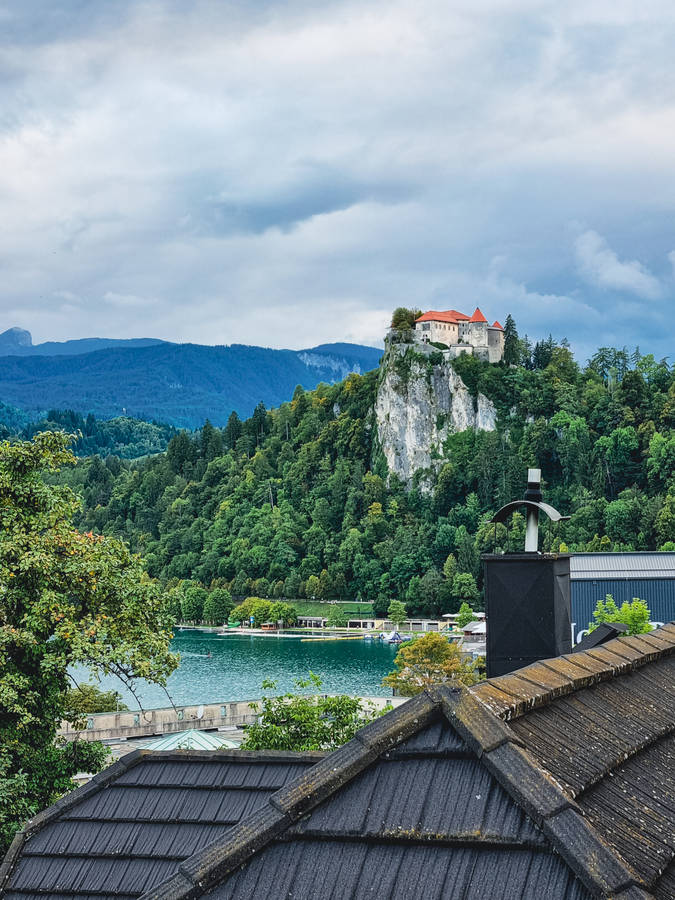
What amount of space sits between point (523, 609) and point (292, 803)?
146 inches

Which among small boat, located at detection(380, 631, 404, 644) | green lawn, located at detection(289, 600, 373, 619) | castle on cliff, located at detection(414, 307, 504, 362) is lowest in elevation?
green lawn, located at detection(289, 600, 373, 619)

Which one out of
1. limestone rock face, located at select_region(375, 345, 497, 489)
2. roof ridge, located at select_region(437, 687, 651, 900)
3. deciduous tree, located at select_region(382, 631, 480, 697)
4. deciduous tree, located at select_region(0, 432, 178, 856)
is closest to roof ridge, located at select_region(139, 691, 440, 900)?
roof ridge, located at select_region(437, 687, 651, 900)

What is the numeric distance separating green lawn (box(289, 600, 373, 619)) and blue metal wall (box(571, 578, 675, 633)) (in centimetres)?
7227

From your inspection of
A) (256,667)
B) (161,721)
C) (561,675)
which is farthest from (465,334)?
(561,675)

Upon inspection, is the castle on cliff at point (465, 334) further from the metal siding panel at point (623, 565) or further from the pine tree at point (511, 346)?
the metal siding panel at point (623, 565)

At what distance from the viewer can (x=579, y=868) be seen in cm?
258

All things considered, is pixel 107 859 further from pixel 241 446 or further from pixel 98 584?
pixel 241 446

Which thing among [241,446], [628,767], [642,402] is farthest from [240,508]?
[628,767]

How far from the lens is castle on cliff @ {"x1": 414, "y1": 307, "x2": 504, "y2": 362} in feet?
457

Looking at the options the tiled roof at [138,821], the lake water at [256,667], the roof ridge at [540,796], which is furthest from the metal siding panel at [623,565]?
the roof ridge at [540,796]

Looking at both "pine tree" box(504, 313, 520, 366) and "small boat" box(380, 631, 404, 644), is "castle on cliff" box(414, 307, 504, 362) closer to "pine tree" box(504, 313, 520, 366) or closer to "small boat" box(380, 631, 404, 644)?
"pine tree" box(504, 313, 520, 366)

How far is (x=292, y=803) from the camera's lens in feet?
9.97

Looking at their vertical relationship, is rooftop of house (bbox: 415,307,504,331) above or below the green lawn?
above

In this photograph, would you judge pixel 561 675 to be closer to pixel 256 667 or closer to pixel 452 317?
pixel 256 667
